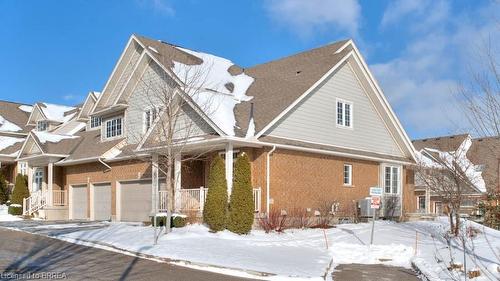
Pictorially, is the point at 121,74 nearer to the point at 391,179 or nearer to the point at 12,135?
the point at 391,179

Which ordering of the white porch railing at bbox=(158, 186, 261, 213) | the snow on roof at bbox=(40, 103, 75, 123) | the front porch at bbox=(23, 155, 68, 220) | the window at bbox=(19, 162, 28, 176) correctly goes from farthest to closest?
the snow on roof at bbox=(40, 103, 75, 123)
the window at bbox=(19, 162, 28, 176)
the front porch at bbox=(23, 155, 68, 220)
the white porch railing at bbox=(158, 186, 261, 213)

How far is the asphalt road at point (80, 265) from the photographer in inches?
465

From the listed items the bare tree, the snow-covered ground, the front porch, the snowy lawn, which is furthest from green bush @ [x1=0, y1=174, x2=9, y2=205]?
the bare tree

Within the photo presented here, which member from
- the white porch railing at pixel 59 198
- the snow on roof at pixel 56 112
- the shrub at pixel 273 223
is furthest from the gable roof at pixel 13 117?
the shrub at pixel 273 223

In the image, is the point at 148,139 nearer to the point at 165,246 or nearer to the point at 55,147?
the point at 165,246

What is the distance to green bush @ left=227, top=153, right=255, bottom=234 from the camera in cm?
1939

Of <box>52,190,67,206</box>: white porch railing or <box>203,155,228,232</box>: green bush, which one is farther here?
<box>52,190,67,206</box>: white porch railing

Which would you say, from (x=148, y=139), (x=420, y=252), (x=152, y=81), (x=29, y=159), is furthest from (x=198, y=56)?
(x=420, y=252)

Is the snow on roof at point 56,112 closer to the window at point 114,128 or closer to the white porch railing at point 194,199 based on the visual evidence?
the window at point 114,128

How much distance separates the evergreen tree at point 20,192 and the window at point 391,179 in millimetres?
21328

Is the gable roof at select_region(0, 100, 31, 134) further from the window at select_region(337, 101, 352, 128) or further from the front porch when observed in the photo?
the window at select_region(337, 101, 352, 128)

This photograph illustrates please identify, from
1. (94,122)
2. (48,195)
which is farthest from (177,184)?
(94,122)

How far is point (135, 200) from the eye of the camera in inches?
1071

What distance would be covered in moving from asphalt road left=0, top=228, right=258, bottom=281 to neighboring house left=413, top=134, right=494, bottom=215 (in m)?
7.35
